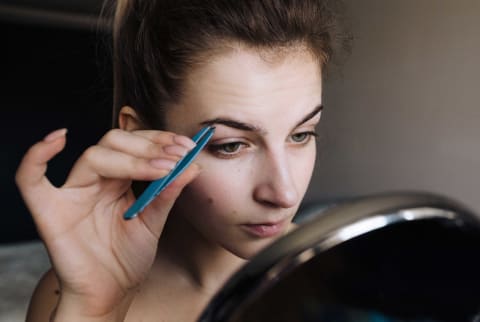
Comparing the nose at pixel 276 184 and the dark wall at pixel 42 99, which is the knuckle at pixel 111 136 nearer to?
the nose at pixel 276 184

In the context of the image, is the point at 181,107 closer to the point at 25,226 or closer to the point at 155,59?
the point at 155,59

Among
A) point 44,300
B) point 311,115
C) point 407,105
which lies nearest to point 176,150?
point 311,115

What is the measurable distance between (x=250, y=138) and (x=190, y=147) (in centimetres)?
12

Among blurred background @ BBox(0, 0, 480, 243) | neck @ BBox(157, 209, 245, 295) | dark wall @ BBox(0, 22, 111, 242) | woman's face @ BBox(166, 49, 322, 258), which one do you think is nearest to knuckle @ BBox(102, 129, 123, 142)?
woman's face @ BBox(166, 49, 322, 258)

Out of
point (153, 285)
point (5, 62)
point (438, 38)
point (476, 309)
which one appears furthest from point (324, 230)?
point (5, 62)

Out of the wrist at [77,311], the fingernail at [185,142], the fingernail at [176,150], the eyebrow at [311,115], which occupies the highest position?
the eyebrow at [311,115]

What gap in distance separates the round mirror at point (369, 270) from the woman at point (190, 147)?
33 centimetres

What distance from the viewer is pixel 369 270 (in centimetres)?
26

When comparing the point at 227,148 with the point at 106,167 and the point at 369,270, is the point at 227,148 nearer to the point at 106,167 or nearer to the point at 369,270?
the point at 106,167

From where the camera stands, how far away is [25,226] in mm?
1776

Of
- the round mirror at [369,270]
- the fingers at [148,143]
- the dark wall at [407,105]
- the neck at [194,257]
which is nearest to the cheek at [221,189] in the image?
the fingers at [148,143]

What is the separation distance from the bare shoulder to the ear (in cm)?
31

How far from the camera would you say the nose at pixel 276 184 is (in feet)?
2.16

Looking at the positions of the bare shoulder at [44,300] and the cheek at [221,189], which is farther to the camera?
the bare shoulder at [44,300]
